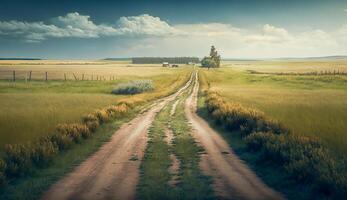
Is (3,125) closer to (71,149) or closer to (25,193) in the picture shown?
(71,149)

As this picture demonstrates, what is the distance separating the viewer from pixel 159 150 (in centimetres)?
1805

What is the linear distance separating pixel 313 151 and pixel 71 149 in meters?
10.6

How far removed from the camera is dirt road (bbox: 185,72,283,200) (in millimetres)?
11594

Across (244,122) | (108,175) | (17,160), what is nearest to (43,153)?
(17,160)

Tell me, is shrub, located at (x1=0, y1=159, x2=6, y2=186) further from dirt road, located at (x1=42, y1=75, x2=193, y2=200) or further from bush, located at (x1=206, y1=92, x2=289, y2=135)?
bush, located at (x1=206, y1=92, x2=289, y2=135)

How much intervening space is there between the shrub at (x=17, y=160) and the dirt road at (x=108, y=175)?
1.78 m

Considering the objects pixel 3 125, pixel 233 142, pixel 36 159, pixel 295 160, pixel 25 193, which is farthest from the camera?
pixel 3 125

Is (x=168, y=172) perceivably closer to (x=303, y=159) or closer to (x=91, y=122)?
(x=303, y=159)

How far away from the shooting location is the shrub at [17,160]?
1408 centimetres

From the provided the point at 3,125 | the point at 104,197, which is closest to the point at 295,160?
the point at 104,197

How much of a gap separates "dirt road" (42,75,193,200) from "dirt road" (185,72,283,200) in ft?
8.65

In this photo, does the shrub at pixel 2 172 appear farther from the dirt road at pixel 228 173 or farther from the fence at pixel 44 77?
the fence at pixel 44 77

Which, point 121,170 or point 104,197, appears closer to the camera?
point 104,197

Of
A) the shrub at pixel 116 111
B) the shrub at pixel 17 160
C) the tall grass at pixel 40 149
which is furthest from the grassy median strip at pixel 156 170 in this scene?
the shrub at pixel 116 111
